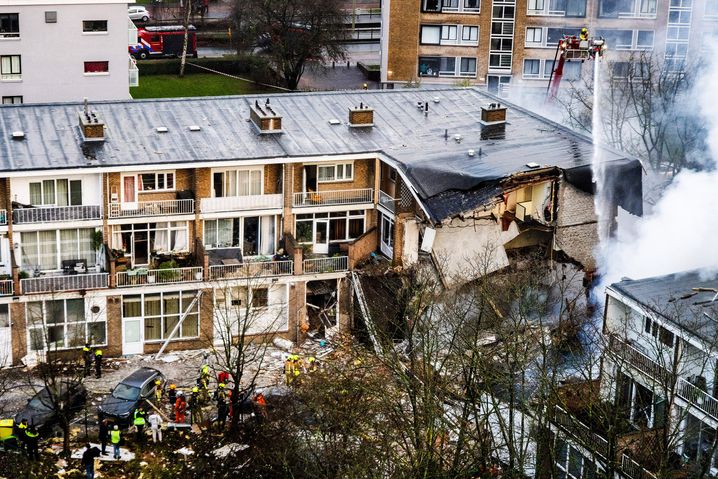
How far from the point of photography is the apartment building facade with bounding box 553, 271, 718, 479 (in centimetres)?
4038

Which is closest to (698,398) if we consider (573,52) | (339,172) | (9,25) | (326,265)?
(326,265)

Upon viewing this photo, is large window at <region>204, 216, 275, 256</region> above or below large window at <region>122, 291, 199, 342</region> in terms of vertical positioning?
above

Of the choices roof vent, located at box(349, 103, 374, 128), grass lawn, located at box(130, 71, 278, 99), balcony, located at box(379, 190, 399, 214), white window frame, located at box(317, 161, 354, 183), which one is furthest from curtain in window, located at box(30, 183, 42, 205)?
grass lawn, located at box(130, 71, 278, 99)

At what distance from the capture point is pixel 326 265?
5609 centimetres

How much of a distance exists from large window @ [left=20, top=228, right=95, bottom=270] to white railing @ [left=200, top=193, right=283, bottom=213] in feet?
15.3

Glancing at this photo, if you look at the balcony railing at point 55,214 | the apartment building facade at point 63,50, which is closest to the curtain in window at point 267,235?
the balcony railing at point 55,214

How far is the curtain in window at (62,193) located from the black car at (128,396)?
762 cm

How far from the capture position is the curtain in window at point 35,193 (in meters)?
53.5

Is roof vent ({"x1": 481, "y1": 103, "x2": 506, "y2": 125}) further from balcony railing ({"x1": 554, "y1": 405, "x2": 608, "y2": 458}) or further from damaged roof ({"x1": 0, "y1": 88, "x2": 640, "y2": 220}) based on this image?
balcony railing ({"x1": 554, "y1": 405, "x2": 608, "y2": 458})

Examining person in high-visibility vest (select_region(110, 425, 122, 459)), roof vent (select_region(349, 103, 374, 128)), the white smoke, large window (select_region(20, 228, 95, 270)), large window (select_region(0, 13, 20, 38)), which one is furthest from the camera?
large window (select_region(0, 13, 20, 38))

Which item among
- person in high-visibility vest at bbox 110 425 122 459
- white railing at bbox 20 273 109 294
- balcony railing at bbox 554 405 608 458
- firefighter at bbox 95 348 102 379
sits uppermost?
white railing at bbox 20 273 109 294

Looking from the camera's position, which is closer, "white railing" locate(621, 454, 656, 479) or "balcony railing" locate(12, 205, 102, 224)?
"white railing" locate(621, 454, 656, 479)

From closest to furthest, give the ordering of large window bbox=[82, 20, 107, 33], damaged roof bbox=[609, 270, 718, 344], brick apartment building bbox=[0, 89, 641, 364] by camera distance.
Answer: damaged roof bbox=[609, 270, 718, 344], brick apartment building bbox=[0, 89, 641, 364], large window bbox=[82, 20, 107, 33]

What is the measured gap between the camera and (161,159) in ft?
177
